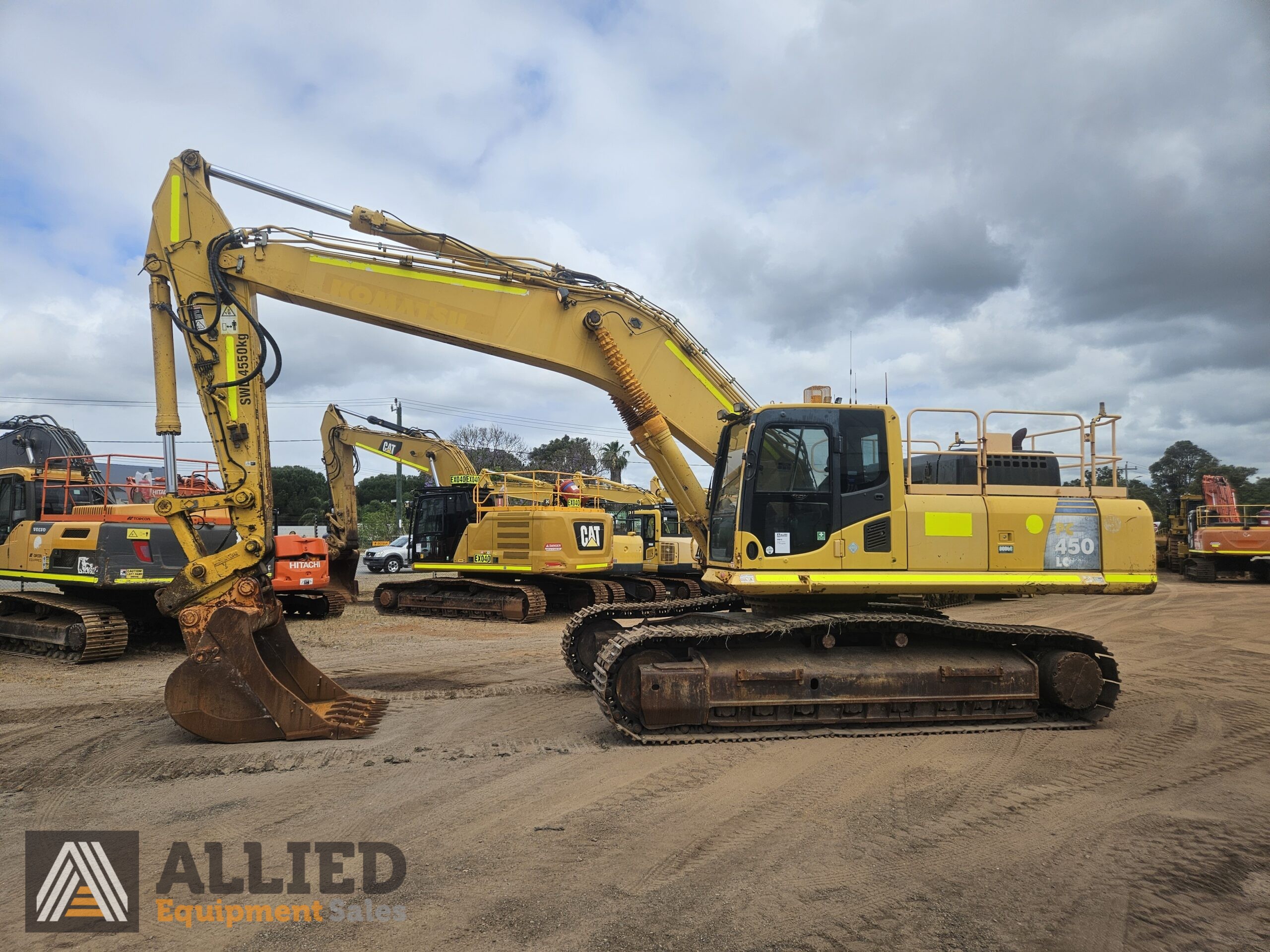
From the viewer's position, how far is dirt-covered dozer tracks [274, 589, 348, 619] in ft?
48.8

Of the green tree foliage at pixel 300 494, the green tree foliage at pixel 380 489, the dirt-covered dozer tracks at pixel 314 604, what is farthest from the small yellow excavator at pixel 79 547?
the green tree foliage at pixel 380 489

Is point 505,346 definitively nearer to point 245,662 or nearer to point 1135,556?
point 245,662

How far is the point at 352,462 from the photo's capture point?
18.8 metres

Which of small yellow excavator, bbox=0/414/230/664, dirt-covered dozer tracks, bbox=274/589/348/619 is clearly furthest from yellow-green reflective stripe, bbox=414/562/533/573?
small yellow excavator, bbox=0/414/230/664

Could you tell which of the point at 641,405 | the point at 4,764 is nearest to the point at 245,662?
the point at 4,764

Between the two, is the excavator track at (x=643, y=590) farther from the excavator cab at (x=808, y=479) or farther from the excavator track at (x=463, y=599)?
the excavator cab at (x=808, y=479)

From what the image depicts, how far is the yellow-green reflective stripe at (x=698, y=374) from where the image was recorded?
9078 millimetres

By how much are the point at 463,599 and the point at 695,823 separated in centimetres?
1210

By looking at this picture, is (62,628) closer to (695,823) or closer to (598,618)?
(598,618)

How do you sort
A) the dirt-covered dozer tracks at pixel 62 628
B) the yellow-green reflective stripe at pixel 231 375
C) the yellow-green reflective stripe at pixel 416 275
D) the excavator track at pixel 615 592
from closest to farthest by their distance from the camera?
the yellow-green reflective stripe at pixel 231 375, the yellow-green reflective stripe at pixel 416 275, the dirt-covered dozer tracks at pixel 62 628, the excavator track at pixel 615 592

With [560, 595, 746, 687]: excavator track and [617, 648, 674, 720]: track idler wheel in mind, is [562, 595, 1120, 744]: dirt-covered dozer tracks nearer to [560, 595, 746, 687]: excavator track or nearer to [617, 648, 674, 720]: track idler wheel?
[617, 648, 674, 720]: track idler wheel

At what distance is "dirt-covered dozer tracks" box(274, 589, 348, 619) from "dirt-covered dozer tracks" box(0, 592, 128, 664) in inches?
131

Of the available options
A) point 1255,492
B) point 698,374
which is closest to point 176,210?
point 698,374

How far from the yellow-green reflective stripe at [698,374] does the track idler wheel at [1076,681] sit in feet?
13.8
